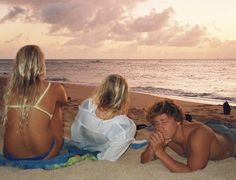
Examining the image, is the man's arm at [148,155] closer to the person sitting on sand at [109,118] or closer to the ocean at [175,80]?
the person sitting on sand at [109,118]

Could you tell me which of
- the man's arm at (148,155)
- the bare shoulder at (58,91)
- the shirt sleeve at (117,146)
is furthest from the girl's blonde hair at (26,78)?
the man's arm at (148,155)

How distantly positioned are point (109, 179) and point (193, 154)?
843mm

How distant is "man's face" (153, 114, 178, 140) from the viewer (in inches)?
141

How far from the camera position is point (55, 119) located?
3967mm

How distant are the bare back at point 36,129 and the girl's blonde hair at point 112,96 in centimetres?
41

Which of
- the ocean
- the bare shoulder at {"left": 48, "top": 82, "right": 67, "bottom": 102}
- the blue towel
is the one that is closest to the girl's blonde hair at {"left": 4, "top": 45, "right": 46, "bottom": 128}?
the bare shoulder at {"left": 48, "top": 82, "right": 67, "bottom": 102}

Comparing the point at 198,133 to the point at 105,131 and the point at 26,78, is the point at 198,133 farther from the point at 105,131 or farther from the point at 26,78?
the point at 26,78

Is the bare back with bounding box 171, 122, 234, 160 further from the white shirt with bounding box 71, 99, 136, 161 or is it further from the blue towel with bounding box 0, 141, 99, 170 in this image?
the blue towel with bounding box 0, 141, 99, 170

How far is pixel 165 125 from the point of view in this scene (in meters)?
3.61

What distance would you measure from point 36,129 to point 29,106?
0.25 m

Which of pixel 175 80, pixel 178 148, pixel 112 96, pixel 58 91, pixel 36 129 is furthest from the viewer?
pixel 175 80

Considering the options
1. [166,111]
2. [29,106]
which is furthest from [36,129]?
[166,111]

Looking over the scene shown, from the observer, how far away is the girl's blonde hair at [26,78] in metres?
3.67

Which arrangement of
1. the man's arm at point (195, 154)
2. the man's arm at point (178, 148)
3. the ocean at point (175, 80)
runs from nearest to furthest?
the man's arm at point (195, 154) < the man's arm at point (178, 148) < the ocean at point (175, 80)
